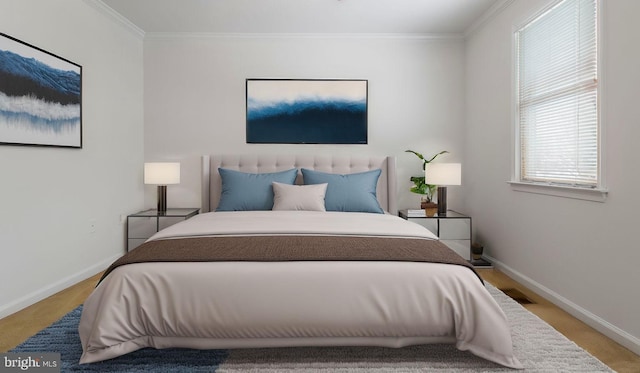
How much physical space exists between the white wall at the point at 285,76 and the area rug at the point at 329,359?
8.75 feet

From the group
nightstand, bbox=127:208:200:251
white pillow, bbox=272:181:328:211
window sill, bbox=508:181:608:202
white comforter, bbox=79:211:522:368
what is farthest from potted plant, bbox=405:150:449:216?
nightstand, bbox=127:208:200:251

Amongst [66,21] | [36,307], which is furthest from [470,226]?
[66,21]

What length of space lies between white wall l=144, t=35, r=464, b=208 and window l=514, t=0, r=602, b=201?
3.94 ft

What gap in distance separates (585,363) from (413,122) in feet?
10.3

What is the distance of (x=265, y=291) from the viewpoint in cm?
195

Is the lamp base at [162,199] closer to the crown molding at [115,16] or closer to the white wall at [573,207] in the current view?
the crown molding at [115,16]

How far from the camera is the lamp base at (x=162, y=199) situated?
13.8 ft

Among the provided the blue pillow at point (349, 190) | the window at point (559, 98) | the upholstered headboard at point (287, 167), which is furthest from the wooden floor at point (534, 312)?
the upholstered headboard at point (287, 167)

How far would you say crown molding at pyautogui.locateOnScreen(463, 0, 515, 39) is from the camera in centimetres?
364

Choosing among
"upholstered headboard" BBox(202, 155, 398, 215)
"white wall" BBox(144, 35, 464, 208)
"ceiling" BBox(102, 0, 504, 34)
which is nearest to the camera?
"ceiling" BBox(102, 0, 504, 34)

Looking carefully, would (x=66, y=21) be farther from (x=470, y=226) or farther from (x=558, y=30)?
(x=470, y=226)

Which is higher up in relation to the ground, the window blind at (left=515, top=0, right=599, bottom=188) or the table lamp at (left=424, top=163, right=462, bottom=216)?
the window blind at (left=515, top=0, right=599, bottom=188)

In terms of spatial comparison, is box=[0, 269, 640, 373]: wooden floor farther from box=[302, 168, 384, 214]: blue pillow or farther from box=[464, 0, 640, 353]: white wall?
box=[302, 168, 384, 214]: blue pillow

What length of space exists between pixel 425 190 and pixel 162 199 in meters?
2.97
